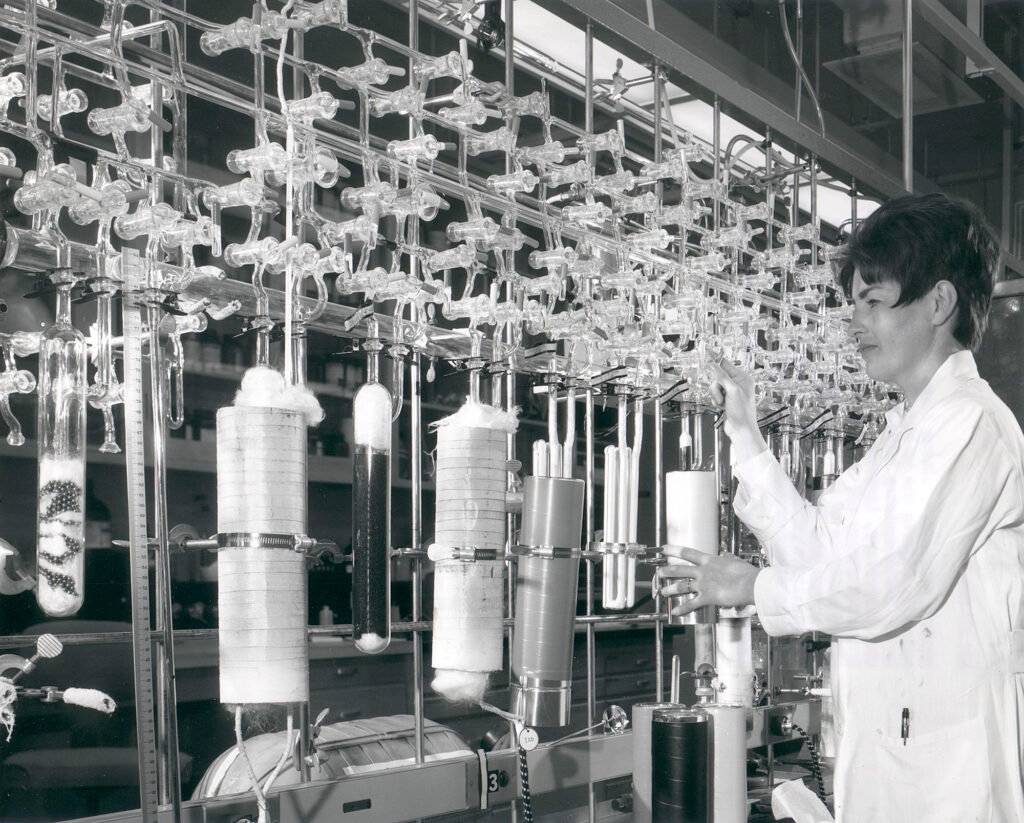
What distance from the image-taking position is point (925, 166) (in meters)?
4.66

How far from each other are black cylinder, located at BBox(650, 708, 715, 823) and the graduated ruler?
3.21 ft

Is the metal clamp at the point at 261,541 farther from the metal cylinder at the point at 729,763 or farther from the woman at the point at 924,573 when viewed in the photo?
the metal cylinder at the point at 729,763

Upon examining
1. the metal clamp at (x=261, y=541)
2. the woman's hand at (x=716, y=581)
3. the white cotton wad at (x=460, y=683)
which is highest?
the metal clamp at (x=261, y=541)

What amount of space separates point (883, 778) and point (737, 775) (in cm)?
33

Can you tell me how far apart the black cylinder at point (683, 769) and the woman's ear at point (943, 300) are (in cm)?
81

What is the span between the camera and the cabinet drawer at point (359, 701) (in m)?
3.33

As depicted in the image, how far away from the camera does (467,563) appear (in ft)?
5.43

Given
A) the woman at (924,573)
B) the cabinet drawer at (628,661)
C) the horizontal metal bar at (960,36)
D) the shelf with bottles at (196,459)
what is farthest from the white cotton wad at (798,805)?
the horizontal metal bar at (960,36)

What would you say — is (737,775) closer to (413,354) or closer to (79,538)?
(413,354)

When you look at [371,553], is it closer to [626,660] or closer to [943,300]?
[943,300]

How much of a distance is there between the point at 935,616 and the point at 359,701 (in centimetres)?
211

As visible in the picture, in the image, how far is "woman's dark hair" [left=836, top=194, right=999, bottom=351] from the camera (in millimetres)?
1913

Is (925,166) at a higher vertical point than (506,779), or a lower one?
higher

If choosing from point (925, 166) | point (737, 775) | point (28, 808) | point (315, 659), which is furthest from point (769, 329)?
point (925, 166)
